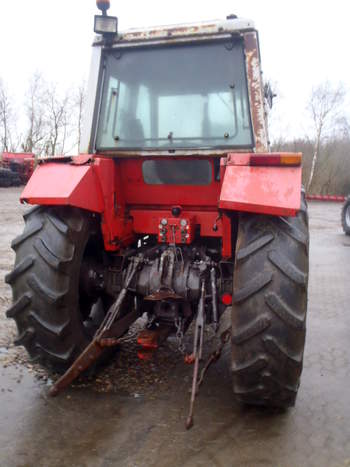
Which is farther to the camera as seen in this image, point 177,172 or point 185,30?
point 177,172

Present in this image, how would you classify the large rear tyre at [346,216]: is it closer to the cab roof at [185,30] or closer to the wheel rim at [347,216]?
the wheel rim at [347,216]

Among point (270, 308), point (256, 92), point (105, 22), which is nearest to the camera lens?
point (270, 308)

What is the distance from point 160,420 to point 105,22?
272 centimetres

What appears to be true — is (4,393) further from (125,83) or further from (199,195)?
(125,83)

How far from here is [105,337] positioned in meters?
2.83

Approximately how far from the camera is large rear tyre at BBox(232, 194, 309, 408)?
95.8 inches

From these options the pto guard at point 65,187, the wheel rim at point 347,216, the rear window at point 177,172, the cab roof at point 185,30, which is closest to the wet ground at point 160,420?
the pto guard at point 65,187

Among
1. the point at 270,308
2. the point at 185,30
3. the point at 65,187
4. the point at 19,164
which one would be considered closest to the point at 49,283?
the point at 65,187

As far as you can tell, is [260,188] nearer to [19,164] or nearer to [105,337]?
[105,337]

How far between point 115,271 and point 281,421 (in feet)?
5.05

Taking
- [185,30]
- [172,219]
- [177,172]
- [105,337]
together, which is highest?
[185,30]

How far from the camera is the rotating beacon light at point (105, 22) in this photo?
3.17 meters

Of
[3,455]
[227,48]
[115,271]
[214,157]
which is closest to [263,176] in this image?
[214,157]

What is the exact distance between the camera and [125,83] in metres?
3.34
